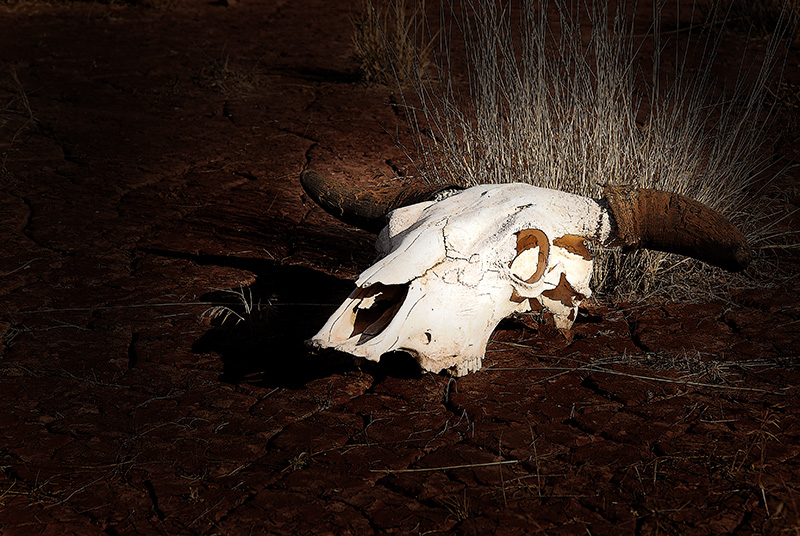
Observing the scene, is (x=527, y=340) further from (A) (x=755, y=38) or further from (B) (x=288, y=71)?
(A) (x=755, y=38)

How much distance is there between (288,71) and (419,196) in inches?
164

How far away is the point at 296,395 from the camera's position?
269cm

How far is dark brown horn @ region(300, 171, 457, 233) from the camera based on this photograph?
3.04 meters

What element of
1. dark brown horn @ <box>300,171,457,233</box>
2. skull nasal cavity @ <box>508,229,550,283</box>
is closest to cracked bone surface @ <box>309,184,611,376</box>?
skull nasal cavity @ <box>508,229,550,283</box>

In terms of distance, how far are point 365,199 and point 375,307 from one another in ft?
2.02

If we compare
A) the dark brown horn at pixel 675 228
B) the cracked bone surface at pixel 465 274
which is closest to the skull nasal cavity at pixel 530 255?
the cracked bone surface at pixel 465 274

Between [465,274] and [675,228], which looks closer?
[465,274]

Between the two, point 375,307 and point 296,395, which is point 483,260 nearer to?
point 375,307

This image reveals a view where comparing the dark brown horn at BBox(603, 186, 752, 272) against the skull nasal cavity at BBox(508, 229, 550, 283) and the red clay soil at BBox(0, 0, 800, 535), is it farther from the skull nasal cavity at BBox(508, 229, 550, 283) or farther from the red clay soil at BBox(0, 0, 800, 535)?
the red clay soil at BBox(0, 0, 800, 535)

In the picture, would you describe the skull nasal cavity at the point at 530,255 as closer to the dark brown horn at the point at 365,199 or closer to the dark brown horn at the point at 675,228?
the dark brown horn at the point at 675,228

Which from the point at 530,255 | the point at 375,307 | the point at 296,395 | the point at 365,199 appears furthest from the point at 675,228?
the point at 296,395

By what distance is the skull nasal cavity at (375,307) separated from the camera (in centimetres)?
252

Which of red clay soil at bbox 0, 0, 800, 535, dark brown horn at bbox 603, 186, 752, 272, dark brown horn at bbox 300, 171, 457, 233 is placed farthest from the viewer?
dark brown horn at bbox 300, 171, 457, 233

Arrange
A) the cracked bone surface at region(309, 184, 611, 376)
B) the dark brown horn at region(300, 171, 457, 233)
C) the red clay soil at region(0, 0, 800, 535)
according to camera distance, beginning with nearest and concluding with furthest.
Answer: the red clay soil at region(0, 0, 800, 535), the cracked bone surface at region(309, 184, 611, 376), the dark brown horn at region(300, 171, 457, 233)
